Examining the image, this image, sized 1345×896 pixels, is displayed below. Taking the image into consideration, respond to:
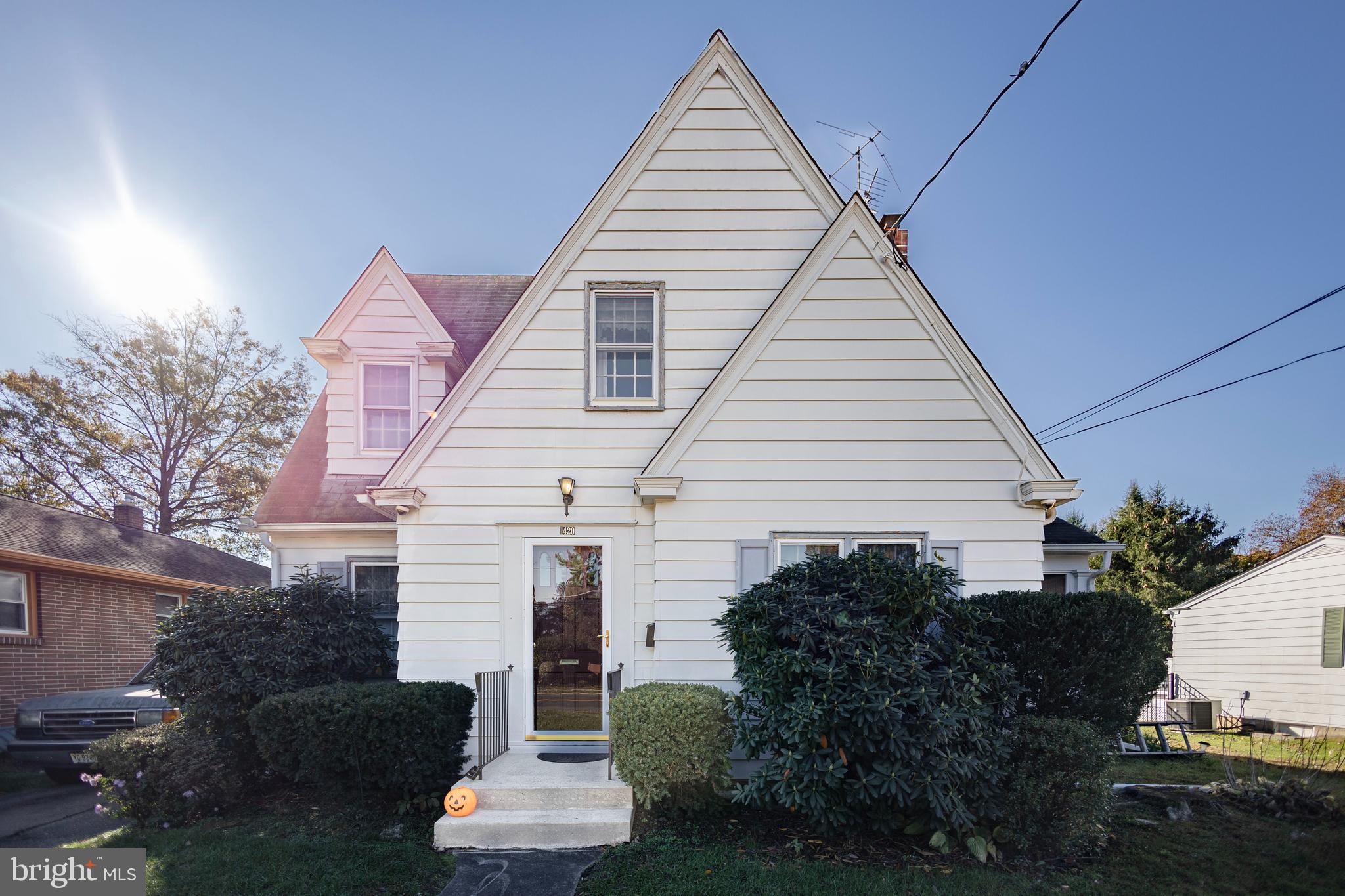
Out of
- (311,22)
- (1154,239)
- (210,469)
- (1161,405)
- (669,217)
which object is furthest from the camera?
(210,469)

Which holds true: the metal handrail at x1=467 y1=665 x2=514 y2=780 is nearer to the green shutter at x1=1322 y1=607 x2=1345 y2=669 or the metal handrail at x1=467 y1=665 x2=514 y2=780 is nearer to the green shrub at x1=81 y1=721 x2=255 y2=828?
the green shrub at x1=81 y1=721 x2=255 y2=828

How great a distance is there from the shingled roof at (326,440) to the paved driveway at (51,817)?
3.56 meters

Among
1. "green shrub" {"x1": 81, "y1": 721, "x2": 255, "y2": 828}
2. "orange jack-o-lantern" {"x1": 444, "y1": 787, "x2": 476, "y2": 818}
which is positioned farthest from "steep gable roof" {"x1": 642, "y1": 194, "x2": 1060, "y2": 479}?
"green shrub" {"x1": 81, "y1": 721, "x2": 255, "y2": 828}

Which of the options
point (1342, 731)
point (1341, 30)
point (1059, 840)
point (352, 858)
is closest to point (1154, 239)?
point (1341, 30)

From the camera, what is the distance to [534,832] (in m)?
5.32

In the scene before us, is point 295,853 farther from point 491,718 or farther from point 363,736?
point 491,718

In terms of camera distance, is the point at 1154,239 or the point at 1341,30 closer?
the point at 1341,30

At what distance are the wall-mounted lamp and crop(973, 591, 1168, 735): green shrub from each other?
171 inches

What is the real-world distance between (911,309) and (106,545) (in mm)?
15892

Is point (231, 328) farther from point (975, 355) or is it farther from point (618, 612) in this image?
point (975, 355)

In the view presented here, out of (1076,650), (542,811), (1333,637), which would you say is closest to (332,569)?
(542,811)

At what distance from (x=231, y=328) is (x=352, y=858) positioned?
2438cm

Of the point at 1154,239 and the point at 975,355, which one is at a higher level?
the point at 1154,239

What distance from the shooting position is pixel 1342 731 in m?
12.7
